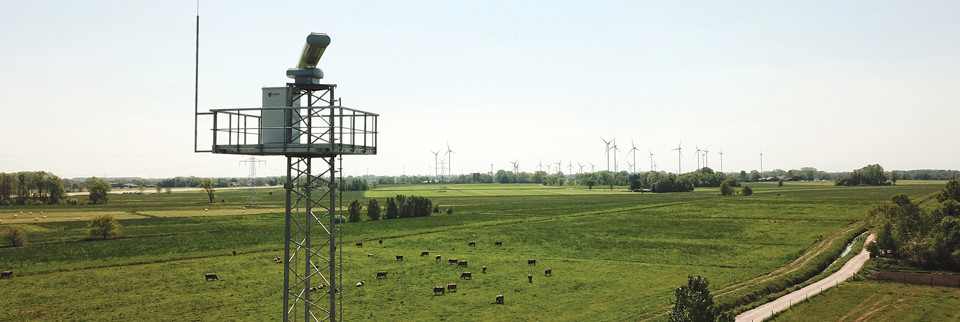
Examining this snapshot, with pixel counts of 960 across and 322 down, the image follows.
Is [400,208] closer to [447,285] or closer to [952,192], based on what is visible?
[447,285]

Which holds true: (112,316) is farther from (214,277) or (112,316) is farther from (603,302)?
(603,302)

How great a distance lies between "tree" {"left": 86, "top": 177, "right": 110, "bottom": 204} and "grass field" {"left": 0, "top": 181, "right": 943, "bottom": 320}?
3394 inches

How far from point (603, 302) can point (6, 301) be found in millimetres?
48222

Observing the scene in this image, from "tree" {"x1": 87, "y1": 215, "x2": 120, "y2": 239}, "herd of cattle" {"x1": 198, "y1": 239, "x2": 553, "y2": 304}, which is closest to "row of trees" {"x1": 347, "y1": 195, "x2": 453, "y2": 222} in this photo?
"tree" {"x1": 87, "y1": 215, "x2": 120, "y2": 239}

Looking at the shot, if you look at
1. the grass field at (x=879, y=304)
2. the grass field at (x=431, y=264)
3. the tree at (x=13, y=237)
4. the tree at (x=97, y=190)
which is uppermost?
the tree at (x=97, y=190)

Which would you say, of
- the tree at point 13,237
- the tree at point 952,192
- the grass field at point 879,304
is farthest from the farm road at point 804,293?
the tree at point 13,237

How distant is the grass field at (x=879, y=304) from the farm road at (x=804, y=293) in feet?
2.95

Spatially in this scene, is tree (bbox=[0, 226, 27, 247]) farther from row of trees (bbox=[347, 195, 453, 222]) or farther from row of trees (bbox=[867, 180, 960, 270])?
row of trees (bbox=[867, 180, 960, 270])

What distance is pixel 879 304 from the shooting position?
4600 centimetres

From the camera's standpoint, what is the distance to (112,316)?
41094 millimetres

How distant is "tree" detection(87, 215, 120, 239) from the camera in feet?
298

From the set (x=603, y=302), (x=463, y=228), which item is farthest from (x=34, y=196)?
(x=603, y=302)

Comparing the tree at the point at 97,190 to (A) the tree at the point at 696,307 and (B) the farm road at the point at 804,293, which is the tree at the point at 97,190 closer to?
(B) the farm road at the point at 804,293

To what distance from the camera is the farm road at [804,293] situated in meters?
42.4
